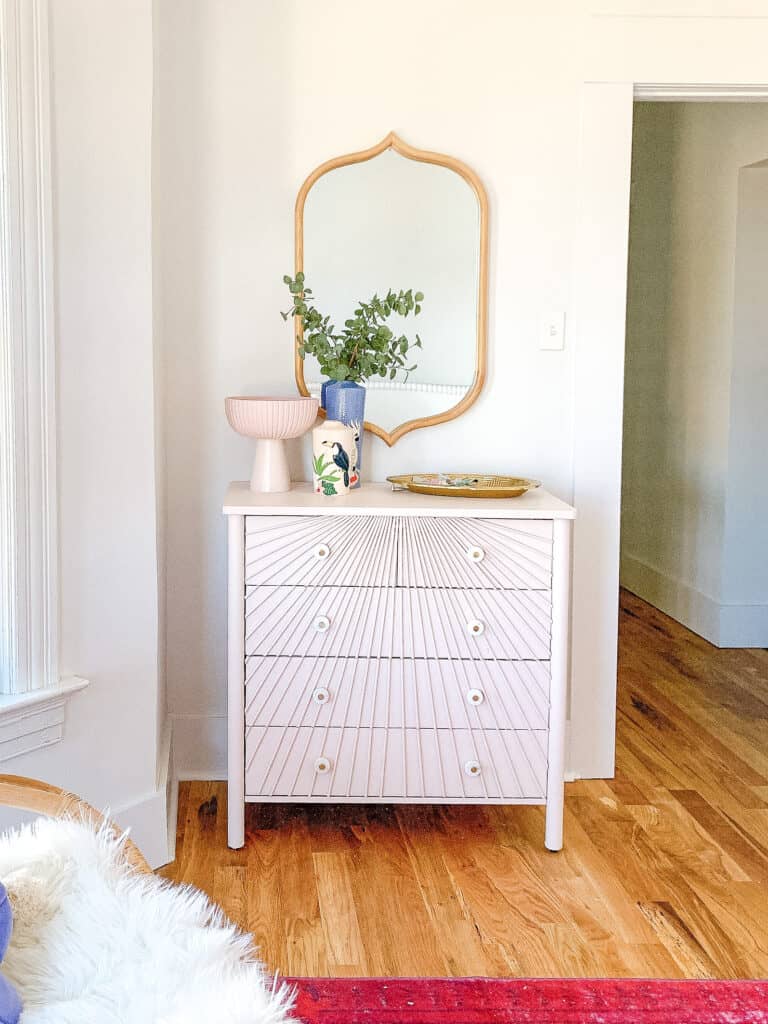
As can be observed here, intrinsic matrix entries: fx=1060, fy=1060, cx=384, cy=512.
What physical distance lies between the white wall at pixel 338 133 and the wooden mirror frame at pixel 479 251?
0.04 metres

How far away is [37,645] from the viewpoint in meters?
2.10

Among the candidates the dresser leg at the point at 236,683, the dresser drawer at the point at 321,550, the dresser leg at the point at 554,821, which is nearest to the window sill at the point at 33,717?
the dresser leg at the point at 236,683

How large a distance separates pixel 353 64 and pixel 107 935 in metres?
2.32

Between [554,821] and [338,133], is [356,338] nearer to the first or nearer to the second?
[338,133]

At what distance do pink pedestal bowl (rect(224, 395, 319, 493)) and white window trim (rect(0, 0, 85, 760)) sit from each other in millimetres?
592

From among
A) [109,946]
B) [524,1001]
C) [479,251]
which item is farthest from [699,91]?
[109,946]

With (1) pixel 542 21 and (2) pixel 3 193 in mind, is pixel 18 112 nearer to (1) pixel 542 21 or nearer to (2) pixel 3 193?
(2) pixel 3 193

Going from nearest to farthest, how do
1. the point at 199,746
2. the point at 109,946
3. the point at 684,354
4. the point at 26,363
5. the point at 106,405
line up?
the point at 109,946
the point at 26,363
the point at 106,405
the point at 199,746
the point at 684,354

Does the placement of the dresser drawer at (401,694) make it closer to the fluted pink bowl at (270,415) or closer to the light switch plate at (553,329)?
the fluted pink bowl at (270,415)

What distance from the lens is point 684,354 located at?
16.2 feet

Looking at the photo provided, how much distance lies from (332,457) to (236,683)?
23.1 inches

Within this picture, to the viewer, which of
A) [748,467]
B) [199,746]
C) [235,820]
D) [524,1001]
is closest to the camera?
[524,1001]

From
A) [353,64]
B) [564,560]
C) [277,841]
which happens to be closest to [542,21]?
[353,64]

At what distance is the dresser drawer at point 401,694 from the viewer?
8.16 feet
